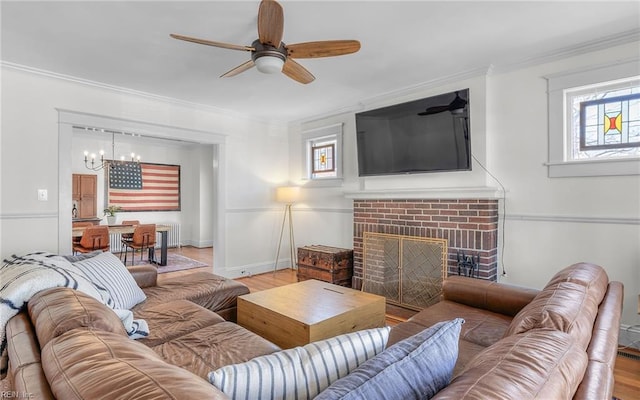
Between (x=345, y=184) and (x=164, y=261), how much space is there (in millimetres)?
3433

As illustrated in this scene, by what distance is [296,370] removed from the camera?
894mm

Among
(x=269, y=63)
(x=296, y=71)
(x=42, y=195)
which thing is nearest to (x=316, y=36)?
(x=296, y=71)

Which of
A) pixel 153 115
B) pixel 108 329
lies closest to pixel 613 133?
pixel 108 329

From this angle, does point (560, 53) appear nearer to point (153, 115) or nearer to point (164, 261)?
point (153, 115)

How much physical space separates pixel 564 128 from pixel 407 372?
9.65 ft

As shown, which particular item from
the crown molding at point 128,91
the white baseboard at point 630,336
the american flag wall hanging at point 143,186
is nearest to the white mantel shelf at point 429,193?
the white baseboard at point 630,336

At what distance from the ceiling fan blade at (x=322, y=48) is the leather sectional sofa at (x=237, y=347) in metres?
1.75

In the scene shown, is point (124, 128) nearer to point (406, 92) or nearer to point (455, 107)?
point (406, 92)

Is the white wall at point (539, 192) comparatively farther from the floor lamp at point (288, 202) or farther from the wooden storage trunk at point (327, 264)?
the floor lamp at point (288, 202)

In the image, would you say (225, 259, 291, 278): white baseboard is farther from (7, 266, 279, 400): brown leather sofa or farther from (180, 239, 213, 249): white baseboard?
(180, 239, 213, 249): white baseboard

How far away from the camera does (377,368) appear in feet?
2.70

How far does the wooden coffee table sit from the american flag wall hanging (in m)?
5.70

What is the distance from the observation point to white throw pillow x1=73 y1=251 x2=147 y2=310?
2125 mm

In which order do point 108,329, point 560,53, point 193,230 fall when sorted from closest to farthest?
point 108,329 < point 560,53 < point 193,230
